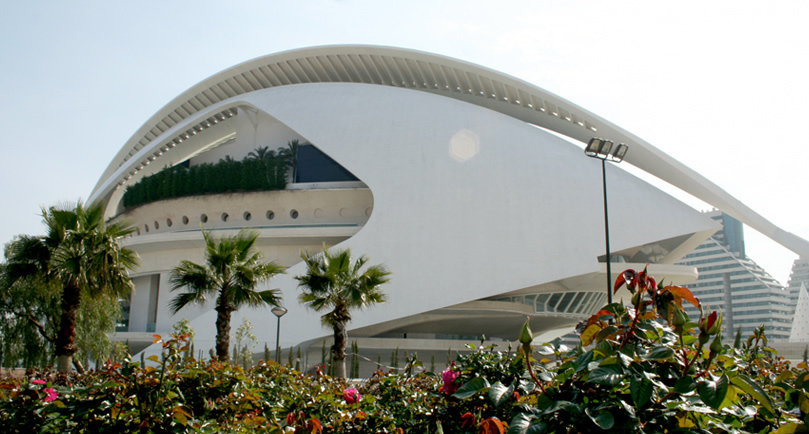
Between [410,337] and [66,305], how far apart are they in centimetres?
1645

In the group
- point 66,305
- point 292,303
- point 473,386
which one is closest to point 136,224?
point 292,303

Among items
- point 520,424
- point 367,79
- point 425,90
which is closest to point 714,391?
point 520,424

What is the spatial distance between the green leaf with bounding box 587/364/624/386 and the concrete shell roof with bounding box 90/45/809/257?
24.6 m

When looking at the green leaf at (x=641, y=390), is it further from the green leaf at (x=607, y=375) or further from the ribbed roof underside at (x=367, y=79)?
the ribbed roof underside at (x=367, y=79)

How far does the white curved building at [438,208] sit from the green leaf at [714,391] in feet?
71.0

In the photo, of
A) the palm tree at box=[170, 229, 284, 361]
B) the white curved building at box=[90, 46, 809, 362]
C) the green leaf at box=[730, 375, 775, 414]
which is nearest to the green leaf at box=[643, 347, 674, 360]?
the green leaf at box=[730, 375, 775, 414]

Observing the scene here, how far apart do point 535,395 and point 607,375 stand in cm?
104

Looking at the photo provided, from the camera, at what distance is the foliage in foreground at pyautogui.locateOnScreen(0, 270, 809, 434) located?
214 cm

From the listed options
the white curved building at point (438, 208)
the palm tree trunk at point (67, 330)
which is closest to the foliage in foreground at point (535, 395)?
the palm tree trunk at point (67, 330)

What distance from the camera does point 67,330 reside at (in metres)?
13.2

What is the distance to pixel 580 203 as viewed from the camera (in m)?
24.7

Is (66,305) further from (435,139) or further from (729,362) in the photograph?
(435,139)

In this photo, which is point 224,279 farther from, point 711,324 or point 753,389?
point 753,389

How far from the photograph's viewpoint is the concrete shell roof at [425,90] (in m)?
25.5
